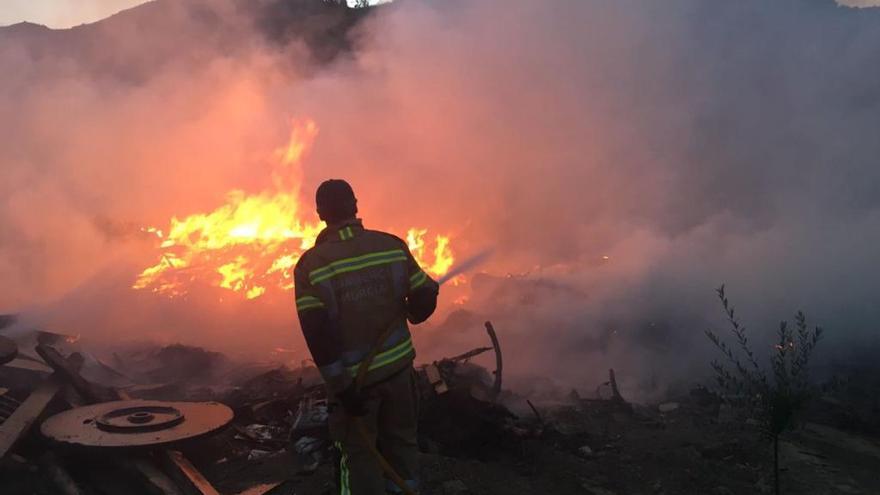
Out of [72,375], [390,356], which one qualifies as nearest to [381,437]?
[390,356]

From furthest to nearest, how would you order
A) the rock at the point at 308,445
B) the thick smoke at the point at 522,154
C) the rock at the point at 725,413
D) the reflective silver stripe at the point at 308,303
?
the thick smoke at the point at 522,154 < the rock at the point at 725,413 < the rock at the point at 308,445 < the reflective silver stripe at the point at 308,303

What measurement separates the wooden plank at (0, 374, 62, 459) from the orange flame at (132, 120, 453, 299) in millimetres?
4751

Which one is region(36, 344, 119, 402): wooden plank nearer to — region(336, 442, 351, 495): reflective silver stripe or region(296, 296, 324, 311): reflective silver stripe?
region(336, 442, 351, 495): reflective silver stripe

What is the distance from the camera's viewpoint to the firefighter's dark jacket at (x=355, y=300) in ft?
9.89

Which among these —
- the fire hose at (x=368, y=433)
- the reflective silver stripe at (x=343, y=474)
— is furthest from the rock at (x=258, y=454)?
the fire hose at (x=368, y=433)

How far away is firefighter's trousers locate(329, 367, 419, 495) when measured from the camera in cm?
312

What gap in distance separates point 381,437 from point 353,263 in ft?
3.13

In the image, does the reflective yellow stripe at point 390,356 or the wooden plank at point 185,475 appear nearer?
the reflective yellow stripe at point 390,356

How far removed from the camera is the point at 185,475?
A: 4.60 m

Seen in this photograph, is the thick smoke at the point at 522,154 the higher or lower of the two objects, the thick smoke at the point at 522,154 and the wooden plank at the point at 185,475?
the higher

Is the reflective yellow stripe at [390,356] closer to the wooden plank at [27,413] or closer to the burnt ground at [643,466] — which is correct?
the burnt ground at [643,466]

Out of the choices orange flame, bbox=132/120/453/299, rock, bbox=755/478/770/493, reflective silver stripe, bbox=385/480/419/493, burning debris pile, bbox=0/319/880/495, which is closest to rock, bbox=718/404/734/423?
burning debris pile, bbox=0/319/880/495

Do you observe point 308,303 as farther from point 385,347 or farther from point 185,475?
point 185,475

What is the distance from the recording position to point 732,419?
6473 mm
